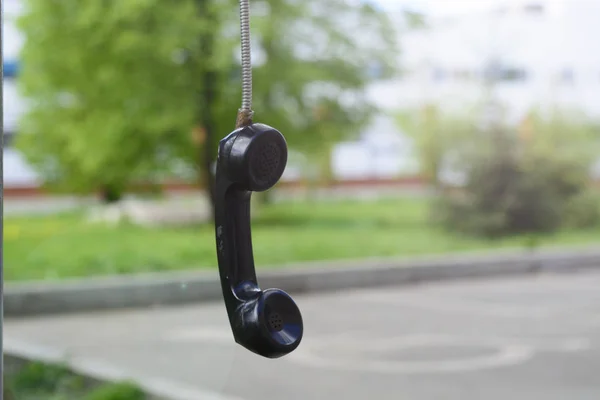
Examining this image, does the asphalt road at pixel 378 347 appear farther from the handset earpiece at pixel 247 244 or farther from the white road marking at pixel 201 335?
the handset earpiece at pixel 247 244

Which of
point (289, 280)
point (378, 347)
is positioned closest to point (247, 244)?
point (378, 347)

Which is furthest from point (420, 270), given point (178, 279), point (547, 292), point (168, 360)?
point (168, 360)

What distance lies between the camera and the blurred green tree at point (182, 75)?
1058 centimetres

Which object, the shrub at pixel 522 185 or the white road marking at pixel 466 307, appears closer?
the white road marking at pixel 466 307

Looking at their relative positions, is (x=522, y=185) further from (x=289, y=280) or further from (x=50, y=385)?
(x=50, y=385)

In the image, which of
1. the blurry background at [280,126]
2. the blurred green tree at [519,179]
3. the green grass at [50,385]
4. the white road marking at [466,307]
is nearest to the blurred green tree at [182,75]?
the blurry background at [280,126]

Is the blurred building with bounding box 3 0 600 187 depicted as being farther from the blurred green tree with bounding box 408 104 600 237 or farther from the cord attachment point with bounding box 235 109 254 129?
the cord attachment point with bounding box 235 109 254 129

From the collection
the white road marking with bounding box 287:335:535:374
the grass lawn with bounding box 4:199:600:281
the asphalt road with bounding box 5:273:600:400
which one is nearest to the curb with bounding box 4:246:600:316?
the asphalt road with bounding box 5:273:600:400

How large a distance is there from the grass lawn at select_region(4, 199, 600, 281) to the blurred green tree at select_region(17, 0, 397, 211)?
82cm

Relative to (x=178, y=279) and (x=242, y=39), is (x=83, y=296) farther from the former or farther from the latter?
(x=242, y=39)

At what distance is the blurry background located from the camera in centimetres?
1052

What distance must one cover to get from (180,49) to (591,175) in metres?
5.04

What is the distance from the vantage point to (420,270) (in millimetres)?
7141

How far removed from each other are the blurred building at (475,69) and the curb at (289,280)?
12.0 ft
